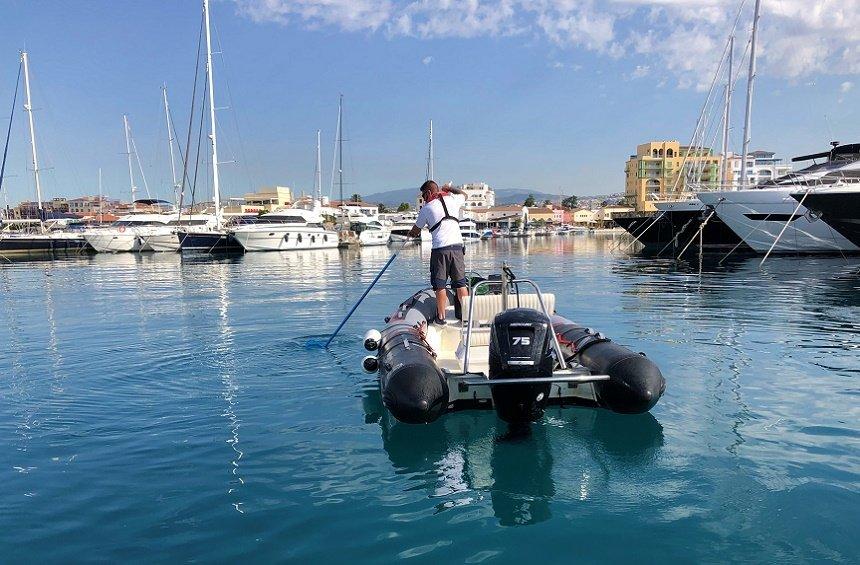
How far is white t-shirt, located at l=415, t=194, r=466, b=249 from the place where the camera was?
8.65 meters

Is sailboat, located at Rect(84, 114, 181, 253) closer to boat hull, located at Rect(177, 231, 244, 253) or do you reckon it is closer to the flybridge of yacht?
boat hull, located at Rect(177, 231, 244, 253)

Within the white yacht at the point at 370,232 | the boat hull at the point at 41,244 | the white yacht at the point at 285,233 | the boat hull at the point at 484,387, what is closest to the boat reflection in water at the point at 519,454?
the boat hull at the point at 484,387

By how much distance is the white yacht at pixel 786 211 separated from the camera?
3209 cm

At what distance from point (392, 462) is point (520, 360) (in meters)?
1.57

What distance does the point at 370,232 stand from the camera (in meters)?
59.7

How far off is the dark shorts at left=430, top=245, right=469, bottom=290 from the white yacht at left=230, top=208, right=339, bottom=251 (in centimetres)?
4040

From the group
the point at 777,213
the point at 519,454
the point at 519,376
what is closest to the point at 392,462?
the point at 519,454

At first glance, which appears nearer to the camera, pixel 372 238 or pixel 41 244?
pixel 41 244

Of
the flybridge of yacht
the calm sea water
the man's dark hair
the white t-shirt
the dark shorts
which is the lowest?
the calm sea water

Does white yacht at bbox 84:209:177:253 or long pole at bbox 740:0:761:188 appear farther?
white yacht at bbox 84:209:177:253

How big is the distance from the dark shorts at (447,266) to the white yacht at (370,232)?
50271 mm

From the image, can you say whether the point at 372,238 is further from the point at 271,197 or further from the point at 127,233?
the point at 271,197

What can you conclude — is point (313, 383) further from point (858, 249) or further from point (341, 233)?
point (341, 233)

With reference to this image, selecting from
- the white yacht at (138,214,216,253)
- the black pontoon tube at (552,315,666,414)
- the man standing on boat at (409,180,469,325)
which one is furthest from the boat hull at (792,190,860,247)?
the white yacht at (138,214,216,253)
